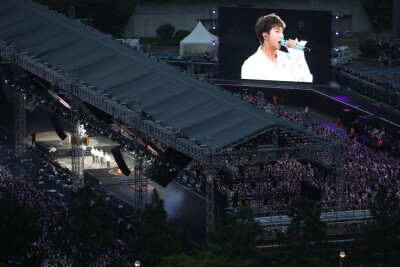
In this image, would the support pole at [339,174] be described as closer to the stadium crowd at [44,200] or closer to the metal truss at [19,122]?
the stadium crowd at [44,200]

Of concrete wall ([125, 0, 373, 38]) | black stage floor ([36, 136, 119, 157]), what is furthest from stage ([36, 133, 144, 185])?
concrete wall ([125, 0, 373, 38])

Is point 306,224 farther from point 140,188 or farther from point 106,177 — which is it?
point 106,177

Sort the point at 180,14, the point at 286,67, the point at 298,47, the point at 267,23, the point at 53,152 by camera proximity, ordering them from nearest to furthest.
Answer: the point at 53,152 < the point at 298,47 < the point at 267,23 < the point at 286,67 < the point at 180,14

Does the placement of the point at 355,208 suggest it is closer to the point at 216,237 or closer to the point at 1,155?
the point at 216,237

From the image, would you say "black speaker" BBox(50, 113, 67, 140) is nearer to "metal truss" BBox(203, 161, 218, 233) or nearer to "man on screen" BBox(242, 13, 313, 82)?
"metal truss" BBox(203, 161, 218, 233)

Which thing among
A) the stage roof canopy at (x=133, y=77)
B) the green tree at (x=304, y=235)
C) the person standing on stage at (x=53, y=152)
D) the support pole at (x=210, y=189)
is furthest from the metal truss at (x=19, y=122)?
the green tree at (x=304, y=235)

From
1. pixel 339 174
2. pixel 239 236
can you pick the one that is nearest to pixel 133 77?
pixel 339 174
